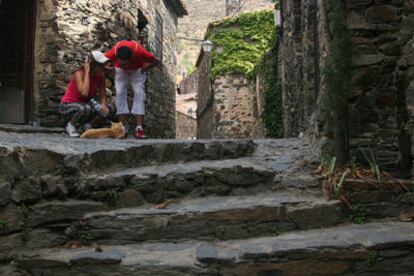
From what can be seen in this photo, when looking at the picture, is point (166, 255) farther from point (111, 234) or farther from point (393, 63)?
point (393, 63)

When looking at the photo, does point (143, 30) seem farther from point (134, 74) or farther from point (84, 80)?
point (84, 80)

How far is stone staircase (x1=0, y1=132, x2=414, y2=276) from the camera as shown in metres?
3.32

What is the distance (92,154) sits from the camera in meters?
4.32

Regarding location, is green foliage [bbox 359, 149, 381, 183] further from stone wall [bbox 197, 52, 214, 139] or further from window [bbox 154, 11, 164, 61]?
stone wall [bbox 197, 52, 214, 139]

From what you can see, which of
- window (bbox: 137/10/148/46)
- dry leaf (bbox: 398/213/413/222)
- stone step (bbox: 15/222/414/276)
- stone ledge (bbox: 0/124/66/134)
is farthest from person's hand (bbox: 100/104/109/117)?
window (bbox: 137/10/148/46)

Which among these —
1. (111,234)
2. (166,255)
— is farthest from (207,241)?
(111,234)

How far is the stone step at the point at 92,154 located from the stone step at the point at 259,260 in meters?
0.74

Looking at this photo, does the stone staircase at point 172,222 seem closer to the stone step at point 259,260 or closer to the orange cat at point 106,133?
Answer: the stone step at point 259,260

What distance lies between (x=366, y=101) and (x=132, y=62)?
140 inches

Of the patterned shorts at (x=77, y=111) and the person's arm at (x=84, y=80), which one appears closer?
the person's arm at (x=84, y=80)

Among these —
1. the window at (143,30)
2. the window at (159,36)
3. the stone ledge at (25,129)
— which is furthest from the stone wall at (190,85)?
the stone ledge at (25,129)

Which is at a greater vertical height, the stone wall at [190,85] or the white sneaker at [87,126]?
the stone wall at [190,85]

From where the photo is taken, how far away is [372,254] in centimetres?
332

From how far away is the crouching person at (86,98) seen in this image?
6426mm
